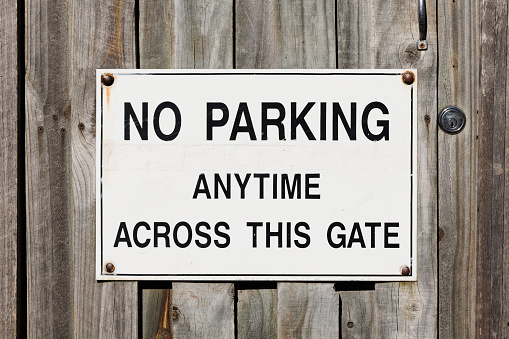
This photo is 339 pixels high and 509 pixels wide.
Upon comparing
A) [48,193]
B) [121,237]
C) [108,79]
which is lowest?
[121,237]

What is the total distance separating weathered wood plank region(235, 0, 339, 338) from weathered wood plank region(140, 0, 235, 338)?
0.26 ft

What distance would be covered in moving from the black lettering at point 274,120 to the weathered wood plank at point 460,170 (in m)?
0.52

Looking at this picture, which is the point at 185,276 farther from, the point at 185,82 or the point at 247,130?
the point at 185,82

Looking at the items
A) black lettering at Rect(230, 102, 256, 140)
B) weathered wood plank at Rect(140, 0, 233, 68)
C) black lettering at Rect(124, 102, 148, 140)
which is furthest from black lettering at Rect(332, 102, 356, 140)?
black lettering at Rect(124, 102, 148, 140)

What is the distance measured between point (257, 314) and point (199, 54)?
872mm

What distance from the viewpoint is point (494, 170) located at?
1336mm

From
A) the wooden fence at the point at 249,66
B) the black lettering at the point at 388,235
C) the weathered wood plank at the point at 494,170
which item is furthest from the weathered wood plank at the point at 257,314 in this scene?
the weathered wood plank at the point at 494,170

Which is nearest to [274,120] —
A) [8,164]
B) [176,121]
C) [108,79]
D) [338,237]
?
[176,121]

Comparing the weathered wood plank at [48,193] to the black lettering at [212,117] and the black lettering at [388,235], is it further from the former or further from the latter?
the black lettering at [388,235]

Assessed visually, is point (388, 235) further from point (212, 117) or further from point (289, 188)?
point (212, 117)

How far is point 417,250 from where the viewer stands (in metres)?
1.34

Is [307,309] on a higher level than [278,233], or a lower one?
lower

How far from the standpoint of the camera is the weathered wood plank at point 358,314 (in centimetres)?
136

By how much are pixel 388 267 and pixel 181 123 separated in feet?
2.65
